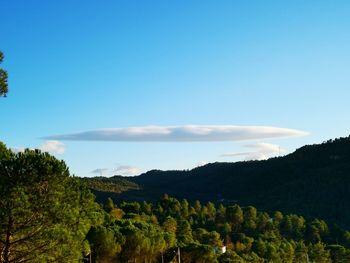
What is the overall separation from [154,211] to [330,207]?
78181 mm

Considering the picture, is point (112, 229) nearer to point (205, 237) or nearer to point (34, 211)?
point (34, 211)

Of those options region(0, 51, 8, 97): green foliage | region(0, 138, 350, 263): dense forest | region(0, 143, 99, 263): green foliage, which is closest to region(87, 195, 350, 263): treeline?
region(0, 138, 350, 263): dense forest

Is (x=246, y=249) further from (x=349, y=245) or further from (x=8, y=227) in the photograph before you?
(x=8, y=227)

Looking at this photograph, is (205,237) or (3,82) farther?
(205,237)

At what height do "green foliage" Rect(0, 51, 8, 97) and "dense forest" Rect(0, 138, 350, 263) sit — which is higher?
"green foliage" Rect(0, 51, 8, 97)

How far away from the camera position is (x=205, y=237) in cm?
10012

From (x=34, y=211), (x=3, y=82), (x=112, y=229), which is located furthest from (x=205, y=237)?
(x=3, y=82)

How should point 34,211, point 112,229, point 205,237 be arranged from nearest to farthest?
1. point 34,211
2. point 112,229
3. point 205,237

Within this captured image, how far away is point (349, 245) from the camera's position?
113688 millimetres

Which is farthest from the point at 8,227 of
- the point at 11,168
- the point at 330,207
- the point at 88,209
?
the point at 330,207

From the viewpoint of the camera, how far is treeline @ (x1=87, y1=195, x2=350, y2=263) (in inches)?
2616

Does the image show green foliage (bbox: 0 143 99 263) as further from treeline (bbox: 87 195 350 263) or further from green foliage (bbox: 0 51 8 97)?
treeline (bbox: 87 195 350 263)

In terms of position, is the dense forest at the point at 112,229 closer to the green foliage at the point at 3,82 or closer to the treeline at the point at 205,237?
the treeline at the point at 205,237

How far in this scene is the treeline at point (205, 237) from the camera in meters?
66.4
